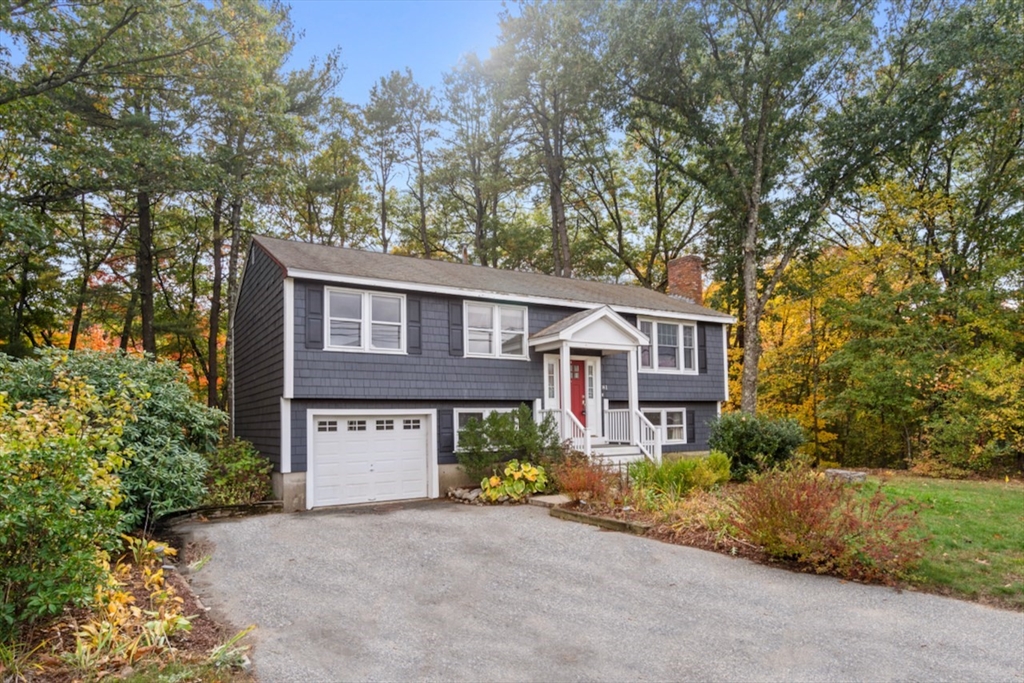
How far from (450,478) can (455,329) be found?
3.27 m

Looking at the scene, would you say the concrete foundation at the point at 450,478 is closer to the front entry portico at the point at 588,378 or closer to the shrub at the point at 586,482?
the front entry portico at the point at 588,378

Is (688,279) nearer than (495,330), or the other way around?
(495,330)

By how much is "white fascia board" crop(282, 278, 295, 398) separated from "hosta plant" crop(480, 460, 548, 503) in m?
4.16

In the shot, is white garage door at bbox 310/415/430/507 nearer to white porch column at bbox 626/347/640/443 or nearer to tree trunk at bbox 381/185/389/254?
white porch column at bbox 626/347/640/443

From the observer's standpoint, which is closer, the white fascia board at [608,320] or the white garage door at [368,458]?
the white garage door at [368,458]

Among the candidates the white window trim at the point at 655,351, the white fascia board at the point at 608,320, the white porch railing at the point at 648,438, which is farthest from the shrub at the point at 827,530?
the white window trim at the point at 655,351

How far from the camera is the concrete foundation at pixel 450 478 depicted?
1282 cm

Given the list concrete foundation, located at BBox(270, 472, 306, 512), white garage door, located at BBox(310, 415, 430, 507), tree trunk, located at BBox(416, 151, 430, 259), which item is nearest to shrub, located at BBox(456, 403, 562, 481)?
white garage door, located at BBox(310, 415, 430, 507)

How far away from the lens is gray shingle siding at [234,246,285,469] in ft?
39.0

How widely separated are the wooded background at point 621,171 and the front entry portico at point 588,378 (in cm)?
579

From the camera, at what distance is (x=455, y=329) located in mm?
13344

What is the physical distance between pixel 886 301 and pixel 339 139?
2171 cm

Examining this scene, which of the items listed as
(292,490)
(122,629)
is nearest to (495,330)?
(292,490)

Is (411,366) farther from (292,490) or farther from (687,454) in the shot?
(687,454)
